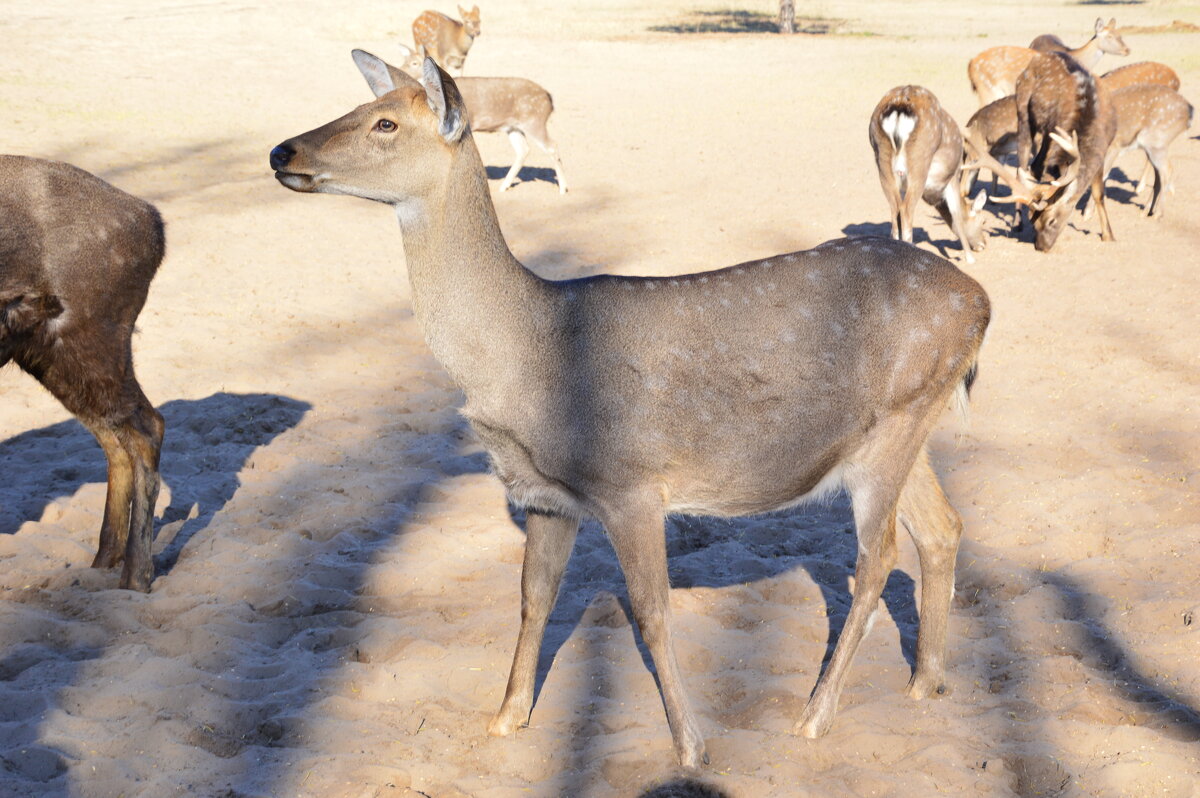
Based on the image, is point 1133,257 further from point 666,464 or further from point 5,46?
point 5,46

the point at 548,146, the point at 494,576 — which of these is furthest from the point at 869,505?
the point at 548,146

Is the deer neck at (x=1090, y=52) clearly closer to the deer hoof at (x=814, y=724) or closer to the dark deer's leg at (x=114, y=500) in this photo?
the deer hoof at (x=814, y=724)

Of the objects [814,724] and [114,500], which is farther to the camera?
[114,500]

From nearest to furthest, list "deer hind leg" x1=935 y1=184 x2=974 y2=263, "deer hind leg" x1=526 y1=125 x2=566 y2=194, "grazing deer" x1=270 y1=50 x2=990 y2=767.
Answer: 1. "grazing deer" x1=270 y1=50 x2=990 y2=767
2. "deer hind leg" x1=935 y1=184 x2=974 y2=263
3. "deer hind leg" x1=526 y1=125 x2=566 y2=194

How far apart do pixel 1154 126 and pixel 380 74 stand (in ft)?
40.7

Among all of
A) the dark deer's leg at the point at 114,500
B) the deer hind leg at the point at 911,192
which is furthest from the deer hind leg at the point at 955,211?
the dark deer's leg at the point at 114,500

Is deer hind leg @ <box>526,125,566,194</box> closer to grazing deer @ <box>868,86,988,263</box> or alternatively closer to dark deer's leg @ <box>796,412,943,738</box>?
grazing deer @ <box>868,86,988,263</box>

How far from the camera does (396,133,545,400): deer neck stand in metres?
4.07

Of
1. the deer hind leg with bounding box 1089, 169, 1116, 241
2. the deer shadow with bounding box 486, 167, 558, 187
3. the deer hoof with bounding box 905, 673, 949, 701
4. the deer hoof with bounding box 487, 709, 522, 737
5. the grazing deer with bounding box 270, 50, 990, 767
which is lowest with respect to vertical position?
the deer shadow with bounding box 486, 167, 558, 187

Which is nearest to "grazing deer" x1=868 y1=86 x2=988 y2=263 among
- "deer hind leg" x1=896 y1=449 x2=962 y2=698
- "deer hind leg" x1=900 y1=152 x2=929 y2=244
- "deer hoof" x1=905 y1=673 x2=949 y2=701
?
"deer hind leg" x1=900 y1=152 x2=929 y2=244

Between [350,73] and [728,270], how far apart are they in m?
19.7

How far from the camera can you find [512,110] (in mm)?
15500

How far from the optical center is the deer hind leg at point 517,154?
600 inches

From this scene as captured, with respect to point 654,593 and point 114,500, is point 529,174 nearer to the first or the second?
point 114,500
